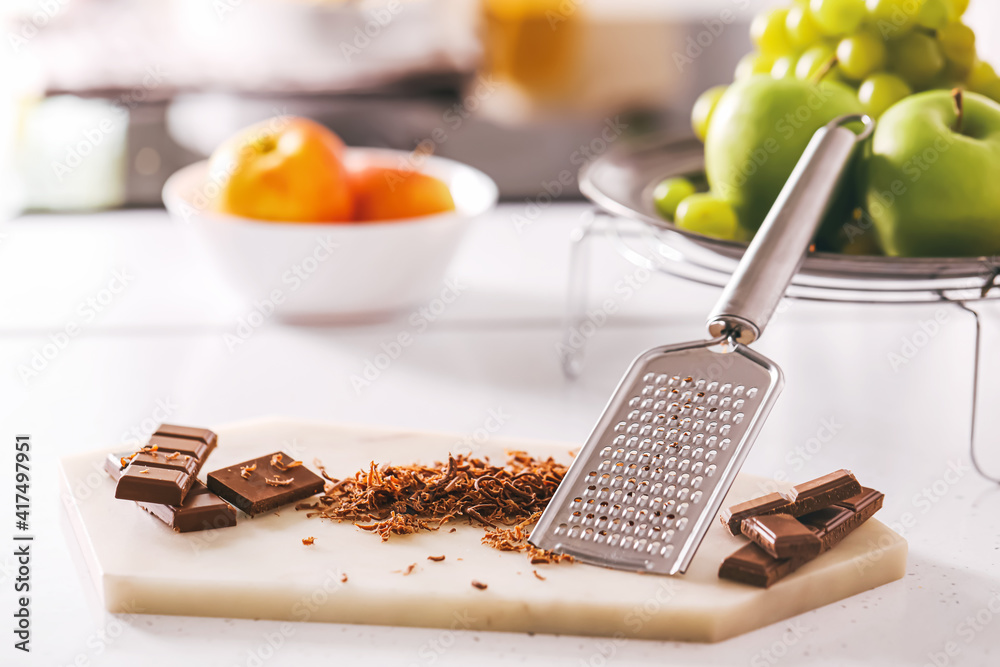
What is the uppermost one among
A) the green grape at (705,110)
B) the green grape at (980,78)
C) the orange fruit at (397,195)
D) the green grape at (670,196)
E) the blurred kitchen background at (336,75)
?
the green grape at (980,78)

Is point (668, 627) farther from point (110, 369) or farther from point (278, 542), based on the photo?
point (110, 369)

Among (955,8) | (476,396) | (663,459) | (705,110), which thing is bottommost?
(476,396)

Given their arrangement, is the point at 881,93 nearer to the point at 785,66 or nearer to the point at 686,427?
the point at 785,66


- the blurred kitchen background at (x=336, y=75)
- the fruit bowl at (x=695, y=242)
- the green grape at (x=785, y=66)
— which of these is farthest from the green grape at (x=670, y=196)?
the blurred kitchen background at (x=336, y=75)

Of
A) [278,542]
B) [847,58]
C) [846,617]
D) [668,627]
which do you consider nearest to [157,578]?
[278,542]

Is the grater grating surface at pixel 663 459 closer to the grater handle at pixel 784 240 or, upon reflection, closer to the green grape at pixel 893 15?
the grater handle at pixel 784 240

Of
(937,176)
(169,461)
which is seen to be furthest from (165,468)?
(937,176)
